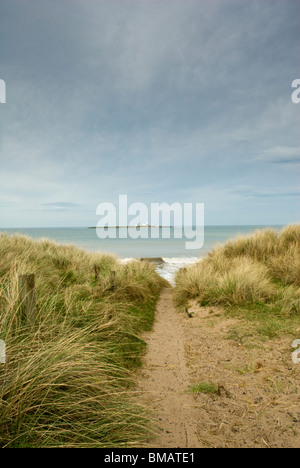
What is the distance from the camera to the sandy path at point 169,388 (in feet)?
7.86

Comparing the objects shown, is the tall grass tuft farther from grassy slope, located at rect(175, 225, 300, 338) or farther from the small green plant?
the small green plant

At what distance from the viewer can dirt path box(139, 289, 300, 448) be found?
7.89ft

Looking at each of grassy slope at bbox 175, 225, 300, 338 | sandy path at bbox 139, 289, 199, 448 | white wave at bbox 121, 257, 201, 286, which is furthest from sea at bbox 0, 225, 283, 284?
sandy path at bbox 139, 289, 199, 448

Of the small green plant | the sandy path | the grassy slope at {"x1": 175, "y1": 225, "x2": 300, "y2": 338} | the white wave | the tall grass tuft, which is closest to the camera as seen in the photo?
the sandy path

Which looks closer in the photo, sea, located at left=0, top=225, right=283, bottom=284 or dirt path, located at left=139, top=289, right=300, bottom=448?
dirt path, located at left=139, top=289, right=300, bottom=448

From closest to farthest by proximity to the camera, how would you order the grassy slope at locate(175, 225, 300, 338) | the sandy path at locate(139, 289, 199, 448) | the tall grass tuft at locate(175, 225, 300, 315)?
the sandy path at locate(139, 289, 199, 448), the grassy slope at locate(175, 225, 300, 338), the tall grass tuft at locate(175, 225, 300, 315)

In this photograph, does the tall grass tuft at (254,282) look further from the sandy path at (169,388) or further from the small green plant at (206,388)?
the small green plant at (206,388)

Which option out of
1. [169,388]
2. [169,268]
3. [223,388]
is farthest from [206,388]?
[169,268]

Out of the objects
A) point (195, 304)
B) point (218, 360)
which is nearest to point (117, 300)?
point (195, 304)

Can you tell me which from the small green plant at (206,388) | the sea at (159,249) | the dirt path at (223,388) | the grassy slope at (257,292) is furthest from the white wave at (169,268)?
the small green plant at (206,388)

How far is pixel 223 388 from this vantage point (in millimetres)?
3156

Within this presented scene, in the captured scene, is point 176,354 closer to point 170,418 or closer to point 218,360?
point 218,360

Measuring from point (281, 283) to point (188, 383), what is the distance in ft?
18.5

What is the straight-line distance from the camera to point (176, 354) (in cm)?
431
